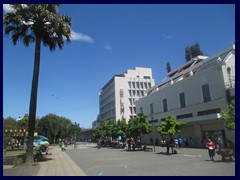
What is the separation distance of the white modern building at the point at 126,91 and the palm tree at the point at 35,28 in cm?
6341

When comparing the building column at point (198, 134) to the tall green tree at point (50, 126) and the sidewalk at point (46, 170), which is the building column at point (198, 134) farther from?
the tall green tree at point (50, 126)

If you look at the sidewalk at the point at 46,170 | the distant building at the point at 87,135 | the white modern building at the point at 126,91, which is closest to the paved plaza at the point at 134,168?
the sidewalk at the point at 46,170

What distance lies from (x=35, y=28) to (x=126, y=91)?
6810 centimetres

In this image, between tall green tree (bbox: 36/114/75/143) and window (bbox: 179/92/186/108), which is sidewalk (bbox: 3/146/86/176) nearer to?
window (bbox: 179/92/186/108)

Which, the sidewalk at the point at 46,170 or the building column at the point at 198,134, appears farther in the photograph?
the building column at the point at 198,134

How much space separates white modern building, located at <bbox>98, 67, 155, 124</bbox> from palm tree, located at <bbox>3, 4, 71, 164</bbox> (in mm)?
63410

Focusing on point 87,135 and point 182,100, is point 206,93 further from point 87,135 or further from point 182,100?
point 87,135

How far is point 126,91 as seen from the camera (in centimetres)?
8569

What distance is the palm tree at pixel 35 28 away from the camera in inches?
687

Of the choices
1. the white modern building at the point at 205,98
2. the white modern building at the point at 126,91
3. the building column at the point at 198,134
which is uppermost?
the white modern building at the point at 126,91

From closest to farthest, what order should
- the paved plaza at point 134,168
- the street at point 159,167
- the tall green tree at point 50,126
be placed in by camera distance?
the street at point 159,167, the paved plaza at point 134,168, the tall green tree at point 50,126

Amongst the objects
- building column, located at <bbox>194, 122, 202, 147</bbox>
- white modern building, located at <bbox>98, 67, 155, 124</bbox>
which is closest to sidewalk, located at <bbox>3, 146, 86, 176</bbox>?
building column, located at <bbox>194, 122, 202, 147</bbox>

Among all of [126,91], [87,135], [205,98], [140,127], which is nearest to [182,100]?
[205,98]
